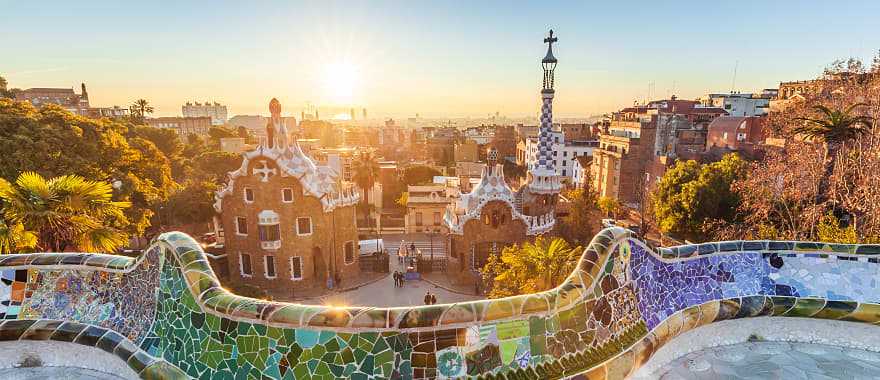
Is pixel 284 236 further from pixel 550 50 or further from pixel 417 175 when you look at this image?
pixel 417 175

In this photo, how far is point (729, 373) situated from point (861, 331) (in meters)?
2.17

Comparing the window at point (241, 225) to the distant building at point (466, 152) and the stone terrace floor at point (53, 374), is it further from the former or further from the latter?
the distant building at point (466, 152)

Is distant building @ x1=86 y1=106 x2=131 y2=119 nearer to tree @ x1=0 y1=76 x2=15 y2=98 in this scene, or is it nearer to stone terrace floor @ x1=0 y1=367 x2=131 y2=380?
tree @ x1=0 y1=76 x2=15 y2=98

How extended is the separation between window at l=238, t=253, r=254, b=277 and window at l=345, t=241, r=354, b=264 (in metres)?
4.35

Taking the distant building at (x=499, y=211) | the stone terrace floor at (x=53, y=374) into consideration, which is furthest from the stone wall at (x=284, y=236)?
the stone terrace floor at (x=53, y=374)

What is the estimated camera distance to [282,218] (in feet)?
63.4

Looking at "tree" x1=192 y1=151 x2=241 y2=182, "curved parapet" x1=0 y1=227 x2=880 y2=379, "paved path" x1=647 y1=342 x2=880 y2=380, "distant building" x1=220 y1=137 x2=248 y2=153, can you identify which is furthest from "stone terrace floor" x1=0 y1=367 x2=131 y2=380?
"distant building" x1=220 y1=137 x2=248 y2=153

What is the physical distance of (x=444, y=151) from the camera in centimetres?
8244

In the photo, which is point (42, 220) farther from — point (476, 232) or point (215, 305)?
point (476, 232)

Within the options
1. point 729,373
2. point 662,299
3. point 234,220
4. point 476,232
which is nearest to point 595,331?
point 662,299

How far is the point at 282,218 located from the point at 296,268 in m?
2.46

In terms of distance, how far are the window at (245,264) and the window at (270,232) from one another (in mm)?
1468

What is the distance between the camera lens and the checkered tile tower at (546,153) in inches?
798

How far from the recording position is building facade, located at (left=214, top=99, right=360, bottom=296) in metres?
18.8
